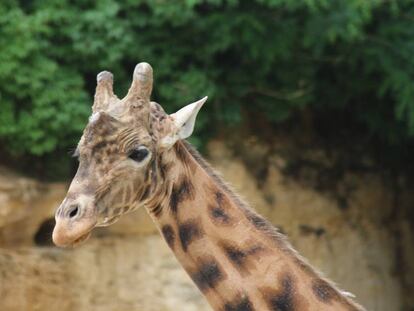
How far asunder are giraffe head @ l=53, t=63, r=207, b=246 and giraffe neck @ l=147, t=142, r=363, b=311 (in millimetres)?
122

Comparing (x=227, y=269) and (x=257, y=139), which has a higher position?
(x=227, y=269)

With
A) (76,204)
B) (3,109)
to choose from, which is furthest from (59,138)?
(76,204)

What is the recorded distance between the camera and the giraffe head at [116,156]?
4008 mm

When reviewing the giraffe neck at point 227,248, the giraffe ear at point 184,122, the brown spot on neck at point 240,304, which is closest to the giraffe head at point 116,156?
the giraffe ear at point 184,122

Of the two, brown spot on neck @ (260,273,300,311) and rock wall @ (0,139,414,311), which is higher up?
brown spot on neck @ (260,273,300,311)

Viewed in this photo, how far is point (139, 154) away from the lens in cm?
421

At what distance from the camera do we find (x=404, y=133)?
944 centimetres

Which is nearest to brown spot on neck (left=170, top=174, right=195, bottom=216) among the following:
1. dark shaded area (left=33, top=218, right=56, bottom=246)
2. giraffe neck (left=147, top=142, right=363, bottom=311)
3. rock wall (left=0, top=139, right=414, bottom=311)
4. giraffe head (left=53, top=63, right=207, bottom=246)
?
giraffe neck (left=147, top=142, right=363, bottom=311)

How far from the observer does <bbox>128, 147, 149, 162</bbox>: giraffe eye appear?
4.19 metres

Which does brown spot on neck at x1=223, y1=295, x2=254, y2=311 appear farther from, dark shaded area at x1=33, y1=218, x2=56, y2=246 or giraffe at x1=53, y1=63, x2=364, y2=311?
dark shaded area at x1=33, y1=218, x2=56, y2=246

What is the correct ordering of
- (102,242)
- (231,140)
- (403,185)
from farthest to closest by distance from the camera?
(403,185)
(231,140)
(102,242)

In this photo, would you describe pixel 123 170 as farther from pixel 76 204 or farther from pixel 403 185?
pixel 403 185

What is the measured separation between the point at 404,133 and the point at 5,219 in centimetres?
399

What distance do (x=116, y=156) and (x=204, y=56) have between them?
4278 millimetres
